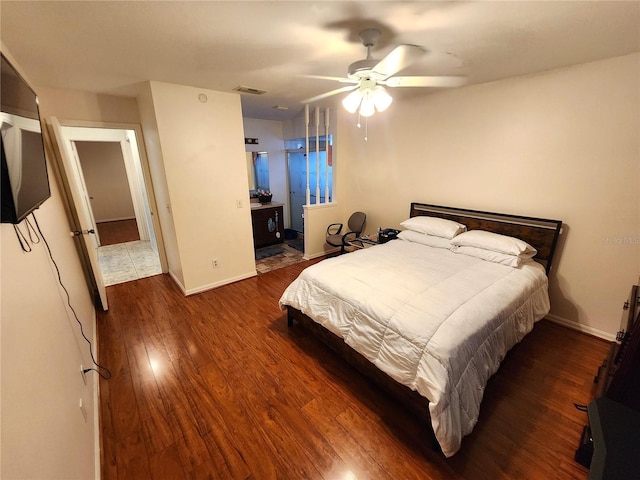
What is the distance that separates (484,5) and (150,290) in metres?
4.20

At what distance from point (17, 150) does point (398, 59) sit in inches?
72.8

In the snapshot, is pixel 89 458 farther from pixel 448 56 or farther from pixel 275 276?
pixel 448 56

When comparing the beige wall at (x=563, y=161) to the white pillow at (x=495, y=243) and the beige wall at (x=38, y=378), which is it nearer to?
the white pillow at (x=495, y=243)

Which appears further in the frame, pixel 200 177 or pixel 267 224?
pixel 267 224

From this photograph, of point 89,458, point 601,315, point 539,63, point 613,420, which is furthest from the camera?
point 601,315

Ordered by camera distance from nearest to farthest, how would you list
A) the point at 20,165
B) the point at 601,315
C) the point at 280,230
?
the point at 20,165 < the point at 601,315 < the point at 280,230

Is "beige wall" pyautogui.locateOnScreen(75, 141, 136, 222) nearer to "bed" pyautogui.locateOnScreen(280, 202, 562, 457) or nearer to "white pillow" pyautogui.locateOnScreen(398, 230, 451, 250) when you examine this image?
"bed" pyautogui.locateOnScreen(280, 202, 562, 457)

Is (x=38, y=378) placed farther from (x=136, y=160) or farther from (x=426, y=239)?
(x=136, y=160)

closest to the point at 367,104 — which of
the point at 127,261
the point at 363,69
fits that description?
the point at 363,69

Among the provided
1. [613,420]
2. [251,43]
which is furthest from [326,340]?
[251,43]

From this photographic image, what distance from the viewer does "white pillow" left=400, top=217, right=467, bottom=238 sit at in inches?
119

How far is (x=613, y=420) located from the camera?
0.83 metres

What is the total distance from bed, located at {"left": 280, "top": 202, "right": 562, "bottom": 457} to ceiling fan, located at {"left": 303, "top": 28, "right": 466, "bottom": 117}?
1361mm

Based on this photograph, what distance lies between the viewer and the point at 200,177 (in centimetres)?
311
